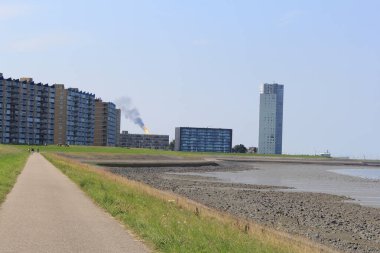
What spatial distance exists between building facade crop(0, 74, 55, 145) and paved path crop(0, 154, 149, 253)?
546 feet

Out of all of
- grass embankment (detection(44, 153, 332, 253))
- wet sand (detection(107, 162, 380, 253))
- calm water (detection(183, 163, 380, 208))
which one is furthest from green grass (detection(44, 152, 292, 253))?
calm water (detection(183, 163, 380, 208))

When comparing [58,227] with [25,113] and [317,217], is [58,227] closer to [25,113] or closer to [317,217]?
[317,217]

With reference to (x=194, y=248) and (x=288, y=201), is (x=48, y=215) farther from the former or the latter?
(x=288, y=201)

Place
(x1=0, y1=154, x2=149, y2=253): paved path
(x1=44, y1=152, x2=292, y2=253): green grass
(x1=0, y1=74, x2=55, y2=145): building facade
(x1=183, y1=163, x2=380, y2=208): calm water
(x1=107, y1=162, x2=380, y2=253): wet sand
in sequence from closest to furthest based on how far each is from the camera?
(x1=0, y1=154, x2=149, y2=253): paved path, (x1=44, y1=152, x2=292, y2=253): green grass, (x1=107, y1=162, x2=380, y2=253): wet sand, (x1=183, y1=163, x2=380, y2=208): calm water, (x1=0, y1=74, x2=55, y2=145): building facade

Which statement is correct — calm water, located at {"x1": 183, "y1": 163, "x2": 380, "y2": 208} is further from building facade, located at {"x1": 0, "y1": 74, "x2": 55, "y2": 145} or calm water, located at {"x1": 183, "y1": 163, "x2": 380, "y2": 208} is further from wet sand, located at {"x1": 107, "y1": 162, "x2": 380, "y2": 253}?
building facade, located at {"x1": 0, "y1": 74, "x2": 55, "y2": 145}

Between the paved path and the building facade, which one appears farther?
the building facade

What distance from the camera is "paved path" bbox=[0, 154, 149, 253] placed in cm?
1095

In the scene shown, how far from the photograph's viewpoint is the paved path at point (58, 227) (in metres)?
11.0

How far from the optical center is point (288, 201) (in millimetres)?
37031

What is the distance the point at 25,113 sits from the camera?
189m

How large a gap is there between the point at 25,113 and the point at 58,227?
7169 inches

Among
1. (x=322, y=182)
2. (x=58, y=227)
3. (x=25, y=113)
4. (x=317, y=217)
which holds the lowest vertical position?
(x=322, y=182)

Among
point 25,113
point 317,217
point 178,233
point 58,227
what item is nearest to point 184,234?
point 178,233

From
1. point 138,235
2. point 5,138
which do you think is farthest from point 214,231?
point 5,138
